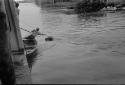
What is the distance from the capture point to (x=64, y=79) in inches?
394

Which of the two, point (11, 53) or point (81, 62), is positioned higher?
point (11, 53)

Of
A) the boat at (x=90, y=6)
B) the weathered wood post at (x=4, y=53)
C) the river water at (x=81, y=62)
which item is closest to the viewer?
the weathered wood post at (x=4, y=53)

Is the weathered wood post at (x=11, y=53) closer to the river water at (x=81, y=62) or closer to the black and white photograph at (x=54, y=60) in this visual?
the black and white photograph at (x=54, y=60)

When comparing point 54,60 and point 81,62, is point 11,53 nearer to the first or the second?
point 81,62

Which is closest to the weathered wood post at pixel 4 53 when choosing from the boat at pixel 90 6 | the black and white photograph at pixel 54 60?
the black and white photograph at pixel 54 60

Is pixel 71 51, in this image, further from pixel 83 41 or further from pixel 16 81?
pixel 16 81

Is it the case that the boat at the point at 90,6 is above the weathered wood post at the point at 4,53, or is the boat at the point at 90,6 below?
below

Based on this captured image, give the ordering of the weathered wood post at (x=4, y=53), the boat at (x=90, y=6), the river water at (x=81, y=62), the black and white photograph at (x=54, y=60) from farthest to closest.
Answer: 1. the boat at (x=90, y=6)
2. the river water at (x=81, y=62)
3. the black and white photograph at (x=54, y=60)
4. the weathered wood post at (x=4, y=53)

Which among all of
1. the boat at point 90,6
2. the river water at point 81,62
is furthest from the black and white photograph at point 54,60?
the boat at point 90,6

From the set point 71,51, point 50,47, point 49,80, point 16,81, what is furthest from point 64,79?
point 50,47

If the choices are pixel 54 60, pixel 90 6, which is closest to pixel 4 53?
pixel 54 60

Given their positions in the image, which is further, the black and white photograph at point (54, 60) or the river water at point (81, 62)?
the river water at point (81, 62)

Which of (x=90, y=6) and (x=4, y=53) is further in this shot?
(x=90, y=6)

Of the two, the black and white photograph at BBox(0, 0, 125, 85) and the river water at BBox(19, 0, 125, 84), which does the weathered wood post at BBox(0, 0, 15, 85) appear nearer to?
the black and white photograph at BBox(0, 0, 125, 85)
